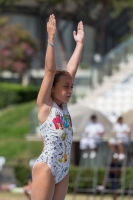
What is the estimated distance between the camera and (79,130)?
62.8 ft

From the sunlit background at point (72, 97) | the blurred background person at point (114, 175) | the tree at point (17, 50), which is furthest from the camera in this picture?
the tree at point (17, 50)

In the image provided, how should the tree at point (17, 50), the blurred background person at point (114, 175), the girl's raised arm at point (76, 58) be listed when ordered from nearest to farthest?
the girl's raised arm at point (76, 58)
the blurred background person at point (114, 175)
the tree at point (17, 50)

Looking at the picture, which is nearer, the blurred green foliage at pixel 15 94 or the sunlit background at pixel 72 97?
the sunlit background at pixel 72 97

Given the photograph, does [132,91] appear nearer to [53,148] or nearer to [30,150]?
[30,150]

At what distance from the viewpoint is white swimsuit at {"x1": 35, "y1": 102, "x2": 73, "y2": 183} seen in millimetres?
6375

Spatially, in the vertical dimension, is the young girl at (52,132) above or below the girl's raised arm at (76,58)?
below

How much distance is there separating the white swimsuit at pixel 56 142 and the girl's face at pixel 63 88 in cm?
8

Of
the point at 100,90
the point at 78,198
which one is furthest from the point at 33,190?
the point at 100,90

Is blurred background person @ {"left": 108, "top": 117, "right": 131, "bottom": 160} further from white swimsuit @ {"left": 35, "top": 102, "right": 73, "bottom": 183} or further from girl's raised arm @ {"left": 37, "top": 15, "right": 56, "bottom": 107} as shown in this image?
girl's raised arm @ {"left": 37, "top": 15, "right": 56, "bottom": 107}

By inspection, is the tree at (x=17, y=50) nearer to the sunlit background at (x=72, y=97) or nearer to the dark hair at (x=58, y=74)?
the sunlit background at (x=72, y=97)

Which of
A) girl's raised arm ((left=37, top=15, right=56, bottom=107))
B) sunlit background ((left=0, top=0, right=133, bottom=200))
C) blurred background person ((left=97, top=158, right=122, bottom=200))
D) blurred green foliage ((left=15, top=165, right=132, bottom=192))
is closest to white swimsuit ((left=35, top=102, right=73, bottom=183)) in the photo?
girl's raised arm ((left=37, top=15, right=56, bottom=107))

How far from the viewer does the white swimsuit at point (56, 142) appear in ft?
20.9

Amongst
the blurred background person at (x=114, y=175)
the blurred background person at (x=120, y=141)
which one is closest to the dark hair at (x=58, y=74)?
the blurred background person at (x=114, y=175)

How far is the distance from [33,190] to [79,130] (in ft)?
42.1
